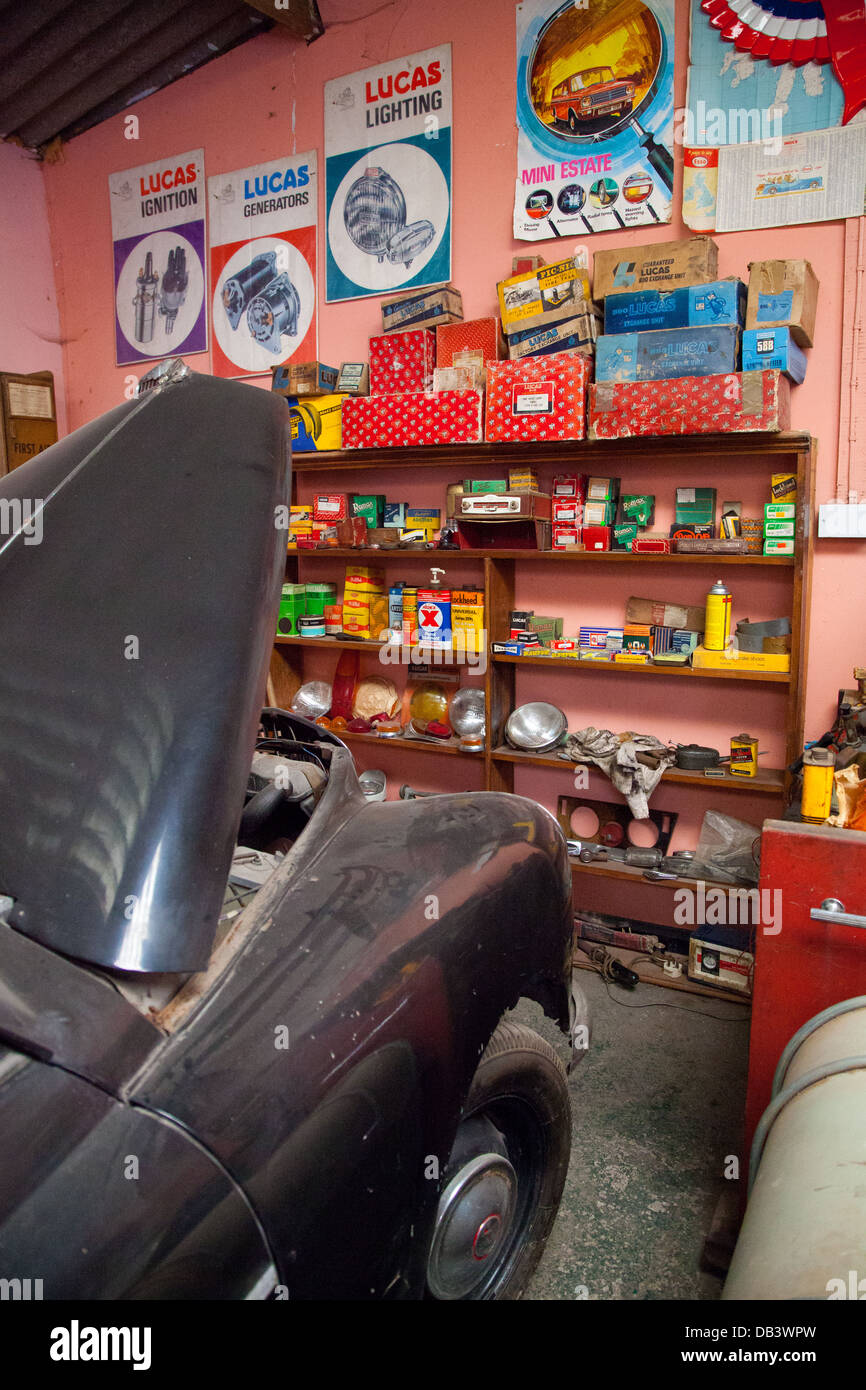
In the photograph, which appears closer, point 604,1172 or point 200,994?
point 200,994

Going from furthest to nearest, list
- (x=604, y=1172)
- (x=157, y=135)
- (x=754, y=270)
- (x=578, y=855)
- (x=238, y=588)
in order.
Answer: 1. (x=157, y=135)
2. (x=578, y=855)
3. (x=754, y=270)
4. (x=604, y=1172)
5. (x=238, y=588)

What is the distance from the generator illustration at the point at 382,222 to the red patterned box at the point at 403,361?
1.66 ft

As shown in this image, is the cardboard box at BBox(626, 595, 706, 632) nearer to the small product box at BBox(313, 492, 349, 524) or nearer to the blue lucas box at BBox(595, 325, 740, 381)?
the blue lucas box at BBox(595, 325, 740, 381)

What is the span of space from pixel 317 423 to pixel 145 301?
1.73 m

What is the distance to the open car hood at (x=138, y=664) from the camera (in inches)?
36.4

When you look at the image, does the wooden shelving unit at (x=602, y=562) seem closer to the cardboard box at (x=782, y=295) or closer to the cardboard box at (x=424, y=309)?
the cardboard box at (x=782, y=295)

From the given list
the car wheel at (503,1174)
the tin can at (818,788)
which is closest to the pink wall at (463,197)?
the tin can at (818,788)

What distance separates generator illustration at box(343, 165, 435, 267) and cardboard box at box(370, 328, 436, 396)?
0.51 metres

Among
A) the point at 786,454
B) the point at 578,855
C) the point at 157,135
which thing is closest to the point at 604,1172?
the point at 578,855

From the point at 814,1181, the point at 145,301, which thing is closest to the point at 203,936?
the point at 814,1181

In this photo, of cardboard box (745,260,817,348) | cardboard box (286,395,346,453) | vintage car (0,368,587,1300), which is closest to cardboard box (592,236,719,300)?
cardboard box (745,260,817,348)

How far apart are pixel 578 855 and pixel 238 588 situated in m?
2.61

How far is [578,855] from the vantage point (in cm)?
344
